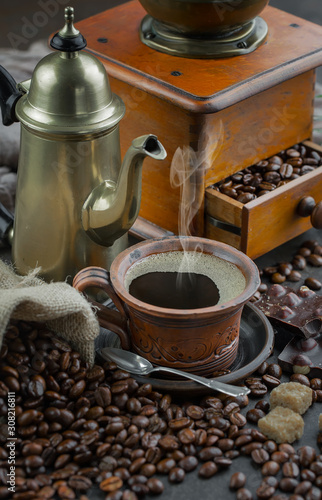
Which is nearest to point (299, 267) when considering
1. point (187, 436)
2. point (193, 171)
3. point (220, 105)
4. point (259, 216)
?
point (259, 216)

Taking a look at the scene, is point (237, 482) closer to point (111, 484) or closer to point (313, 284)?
point (111, 484)

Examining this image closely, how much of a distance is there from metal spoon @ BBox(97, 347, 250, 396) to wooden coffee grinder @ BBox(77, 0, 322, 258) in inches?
17.7

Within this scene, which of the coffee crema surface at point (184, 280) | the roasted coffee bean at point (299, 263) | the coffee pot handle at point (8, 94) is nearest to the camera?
the coffee crema surface at point (184, 280)

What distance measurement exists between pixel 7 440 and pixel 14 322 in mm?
230

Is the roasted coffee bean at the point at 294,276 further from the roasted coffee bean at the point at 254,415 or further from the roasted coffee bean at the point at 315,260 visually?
the roasted coffee bean at the point at 254,415

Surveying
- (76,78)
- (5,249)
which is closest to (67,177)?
(76,78)

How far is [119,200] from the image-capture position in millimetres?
1543

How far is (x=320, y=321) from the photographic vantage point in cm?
157

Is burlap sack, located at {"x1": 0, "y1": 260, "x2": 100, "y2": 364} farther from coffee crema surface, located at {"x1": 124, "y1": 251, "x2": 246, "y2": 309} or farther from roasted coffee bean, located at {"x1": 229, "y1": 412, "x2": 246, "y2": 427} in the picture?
roasted coffee bean, located at {"x1": 229, "y1": 412, "x2": 246, "y2": 427}

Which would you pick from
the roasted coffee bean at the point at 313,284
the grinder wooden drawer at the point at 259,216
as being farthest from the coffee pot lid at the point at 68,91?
the roasted coffee bean at the point at 313,284

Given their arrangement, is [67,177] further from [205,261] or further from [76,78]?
[205,261]

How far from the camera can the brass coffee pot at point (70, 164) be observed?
149 centimetres

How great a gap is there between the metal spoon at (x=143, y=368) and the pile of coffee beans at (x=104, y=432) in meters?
0.03

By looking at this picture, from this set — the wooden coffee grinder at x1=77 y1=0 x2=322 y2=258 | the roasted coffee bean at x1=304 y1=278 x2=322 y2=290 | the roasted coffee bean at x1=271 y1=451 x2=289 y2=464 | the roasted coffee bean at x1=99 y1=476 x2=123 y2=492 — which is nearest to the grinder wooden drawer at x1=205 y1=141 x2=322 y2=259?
the wooden coffee grinder at x1=77 y1=0 x2=322 y2=258
